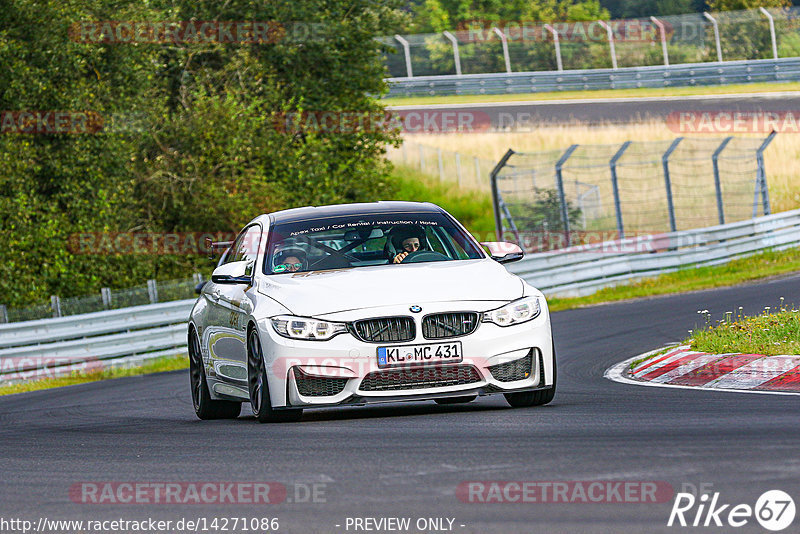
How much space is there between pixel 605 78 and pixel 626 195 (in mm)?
9563

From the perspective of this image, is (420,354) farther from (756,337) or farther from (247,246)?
(756,337)

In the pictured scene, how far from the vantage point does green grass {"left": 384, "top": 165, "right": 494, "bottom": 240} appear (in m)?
42.4

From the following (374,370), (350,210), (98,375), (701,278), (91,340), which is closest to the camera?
(374,370)

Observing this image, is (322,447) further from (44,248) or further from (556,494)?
(44,248)

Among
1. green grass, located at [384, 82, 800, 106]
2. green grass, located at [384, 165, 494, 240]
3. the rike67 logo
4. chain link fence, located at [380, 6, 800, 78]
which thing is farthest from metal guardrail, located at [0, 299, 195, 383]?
green grass, located at [384, 82, 800, 106]

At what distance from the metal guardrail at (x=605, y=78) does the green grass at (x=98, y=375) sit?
987 inches

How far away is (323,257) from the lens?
10211mm

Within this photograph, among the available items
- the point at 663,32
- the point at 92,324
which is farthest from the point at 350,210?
the point at 663,32

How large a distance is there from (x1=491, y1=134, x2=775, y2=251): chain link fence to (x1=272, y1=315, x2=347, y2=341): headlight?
52.5 ft

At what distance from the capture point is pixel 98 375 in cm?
2155

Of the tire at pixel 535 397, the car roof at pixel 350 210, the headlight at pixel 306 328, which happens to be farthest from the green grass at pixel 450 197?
the headlight at pixel 306 328

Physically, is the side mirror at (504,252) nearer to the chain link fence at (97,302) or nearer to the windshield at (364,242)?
the windshield at (364,242)

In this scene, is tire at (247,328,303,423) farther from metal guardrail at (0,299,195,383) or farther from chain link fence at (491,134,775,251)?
chain link fence at (491,134,775,251)

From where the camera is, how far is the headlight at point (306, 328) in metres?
9.05
